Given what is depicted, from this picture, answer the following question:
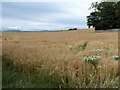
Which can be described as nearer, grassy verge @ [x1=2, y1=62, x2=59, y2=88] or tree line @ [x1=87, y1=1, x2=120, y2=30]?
grassy verge @ [x1=2, y1=62, x2=59, y2=88]

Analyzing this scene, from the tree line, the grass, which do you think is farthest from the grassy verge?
the tree line

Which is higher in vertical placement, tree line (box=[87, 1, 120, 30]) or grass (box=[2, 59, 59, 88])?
tree line (box=[87, 1, 120, 30])

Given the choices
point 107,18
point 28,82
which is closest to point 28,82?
point 28,82

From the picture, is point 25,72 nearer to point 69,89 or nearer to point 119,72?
A: point 69,89

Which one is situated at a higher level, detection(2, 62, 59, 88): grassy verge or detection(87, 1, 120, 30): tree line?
detection(87, 1, 120, 30): tree line

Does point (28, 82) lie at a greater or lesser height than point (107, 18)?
lesser

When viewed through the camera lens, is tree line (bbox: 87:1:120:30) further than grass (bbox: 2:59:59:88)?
Yes

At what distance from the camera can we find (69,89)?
217cm

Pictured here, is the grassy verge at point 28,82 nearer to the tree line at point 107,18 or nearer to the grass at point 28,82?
the grass at point 28,82

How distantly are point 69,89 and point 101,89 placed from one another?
25.0 inches

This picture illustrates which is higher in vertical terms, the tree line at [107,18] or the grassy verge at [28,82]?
→ the tree line at [107,18]

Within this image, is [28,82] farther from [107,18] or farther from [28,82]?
[107,18]

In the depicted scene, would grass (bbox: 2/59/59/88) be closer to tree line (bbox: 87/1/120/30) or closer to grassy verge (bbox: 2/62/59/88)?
Answer: grassy verge (bbox: 2/62/59/88)

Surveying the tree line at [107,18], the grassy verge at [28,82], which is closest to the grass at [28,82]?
the grassy verge at [28,82]
